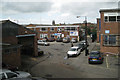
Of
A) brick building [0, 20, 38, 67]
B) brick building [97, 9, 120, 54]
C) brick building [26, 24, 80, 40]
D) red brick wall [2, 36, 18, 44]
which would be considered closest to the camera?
brick building [0, 20, 38, 67]

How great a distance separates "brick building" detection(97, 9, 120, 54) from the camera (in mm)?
22241

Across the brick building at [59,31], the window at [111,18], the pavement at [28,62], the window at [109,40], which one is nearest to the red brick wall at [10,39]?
the pavement at [28,62]

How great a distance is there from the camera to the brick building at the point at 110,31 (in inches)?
876

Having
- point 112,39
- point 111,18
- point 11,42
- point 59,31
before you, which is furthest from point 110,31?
point 59,31

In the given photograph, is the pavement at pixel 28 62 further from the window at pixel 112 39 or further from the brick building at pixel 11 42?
the window at pixel 112 39

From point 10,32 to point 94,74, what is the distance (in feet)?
35.2

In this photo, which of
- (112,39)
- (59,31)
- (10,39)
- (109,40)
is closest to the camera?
(10,39)

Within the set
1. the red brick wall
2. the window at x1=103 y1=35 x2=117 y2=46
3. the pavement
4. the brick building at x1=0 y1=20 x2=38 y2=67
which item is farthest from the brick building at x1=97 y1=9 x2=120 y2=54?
the red brick wall

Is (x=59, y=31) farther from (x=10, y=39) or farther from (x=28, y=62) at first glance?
(x=10, y=39)

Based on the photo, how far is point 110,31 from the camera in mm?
22719

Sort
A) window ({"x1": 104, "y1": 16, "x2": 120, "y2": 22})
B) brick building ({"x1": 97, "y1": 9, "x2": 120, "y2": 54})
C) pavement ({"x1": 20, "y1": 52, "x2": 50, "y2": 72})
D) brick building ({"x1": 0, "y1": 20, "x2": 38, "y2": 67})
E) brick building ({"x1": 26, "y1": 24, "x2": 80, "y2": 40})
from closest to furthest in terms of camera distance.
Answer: brick building ({"x1": 0, "y1": 20, "x2": 38, "y2": 67})
pavement ({"x1": 20, "y1": 52, "x2": 50, "y2": 72})
brick building ({"x1": 97, "y1": 9, "x2": 120, "y2": 54})
window ({"x1": 104, "y1": 16, "x2": 120, "y2": 22})
brick building ({"x1": 26, "y1": 24, "x2": 80, "y2": 40})

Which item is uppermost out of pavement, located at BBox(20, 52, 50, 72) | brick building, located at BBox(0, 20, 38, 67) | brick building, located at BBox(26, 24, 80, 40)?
brick building, located at BBox(26, 24, 80, 40)

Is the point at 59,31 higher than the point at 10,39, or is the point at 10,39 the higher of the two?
the point at 59,31

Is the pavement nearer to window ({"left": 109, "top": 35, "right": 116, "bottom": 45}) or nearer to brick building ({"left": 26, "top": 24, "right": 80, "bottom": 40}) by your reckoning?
window ({"left": 109, "top": 35, "right": 116, "bottom": 45})
